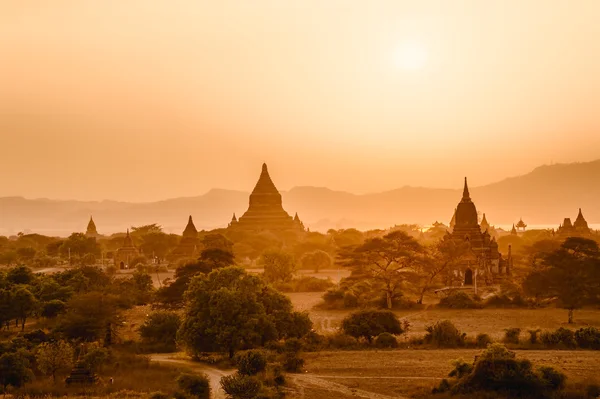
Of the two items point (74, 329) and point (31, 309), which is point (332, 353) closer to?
point (74, 329)

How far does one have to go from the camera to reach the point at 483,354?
82.7 ft

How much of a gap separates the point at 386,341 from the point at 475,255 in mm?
23446

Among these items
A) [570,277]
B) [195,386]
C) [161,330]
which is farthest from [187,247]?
[195,386]

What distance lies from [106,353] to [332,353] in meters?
9.32

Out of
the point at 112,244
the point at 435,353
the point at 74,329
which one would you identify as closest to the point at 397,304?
the point at 435,353

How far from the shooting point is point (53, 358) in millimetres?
27156

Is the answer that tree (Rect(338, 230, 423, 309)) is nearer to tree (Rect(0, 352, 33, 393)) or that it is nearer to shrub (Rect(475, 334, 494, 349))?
shrub (Rect(475, 334, 494, 349))

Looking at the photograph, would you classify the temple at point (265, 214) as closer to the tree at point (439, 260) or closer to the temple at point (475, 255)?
the temple at point (475, 255)

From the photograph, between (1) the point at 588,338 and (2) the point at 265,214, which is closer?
(1) the point at 588,338

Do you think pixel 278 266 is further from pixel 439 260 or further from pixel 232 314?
pixel 232 314

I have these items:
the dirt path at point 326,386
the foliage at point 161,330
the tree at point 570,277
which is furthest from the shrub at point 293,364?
the tree at point 570,277

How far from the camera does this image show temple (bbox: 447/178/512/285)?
2130 inches

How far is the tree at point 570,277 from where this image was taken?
40938mm

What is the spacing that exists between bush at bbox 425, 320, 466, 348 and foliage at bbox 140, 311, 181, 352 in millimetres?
11787
